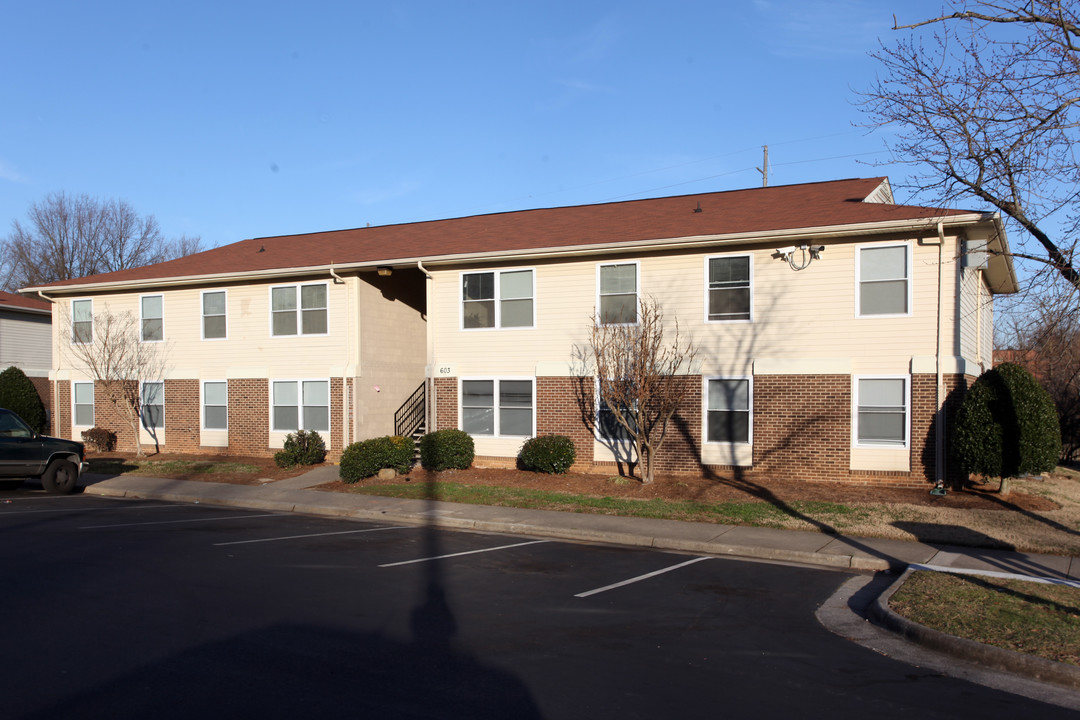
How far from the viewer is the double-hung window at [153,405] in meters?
25.0

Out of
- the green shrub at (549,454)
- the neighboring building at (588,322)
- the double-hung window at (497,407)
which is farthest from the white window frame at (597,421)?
the double-hung window at (497,407)

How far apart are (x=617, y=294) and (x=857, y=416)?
5.91 m

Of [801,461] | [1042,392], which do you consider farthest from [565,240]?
[1042,392]

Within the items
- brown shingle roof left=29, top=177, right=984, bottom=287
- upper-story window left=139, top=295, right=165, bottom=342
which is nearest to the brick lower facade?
brown shingle roof left=29, top=177, right=984, bottom=287

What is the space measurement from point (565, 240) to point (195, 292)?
1165 cm

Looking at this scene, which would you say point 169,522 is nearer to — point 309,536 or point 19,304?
point 309,536

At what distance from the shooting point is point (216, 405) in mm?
24125

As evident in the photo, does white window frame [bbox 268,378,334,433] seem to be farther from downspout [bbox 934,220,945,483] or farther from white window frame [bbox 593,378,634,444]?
downspout [bbox 934,220,945,483]

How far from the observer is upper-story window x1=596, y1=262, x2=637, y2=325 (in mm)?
19188

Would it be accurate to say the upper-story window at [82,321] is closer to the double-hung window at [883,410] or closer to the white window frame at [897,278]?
the white window frame at [897,278]

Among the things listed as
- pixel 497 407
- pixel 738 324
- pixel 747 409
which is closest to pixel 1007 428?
pixel 747 409

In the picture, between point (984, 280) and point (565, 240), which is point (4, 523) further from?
point (984, 280)

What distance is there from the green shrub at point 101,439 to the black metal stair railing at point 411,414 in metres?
9.32

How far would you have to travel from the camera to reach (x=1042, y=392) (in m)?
15.4
